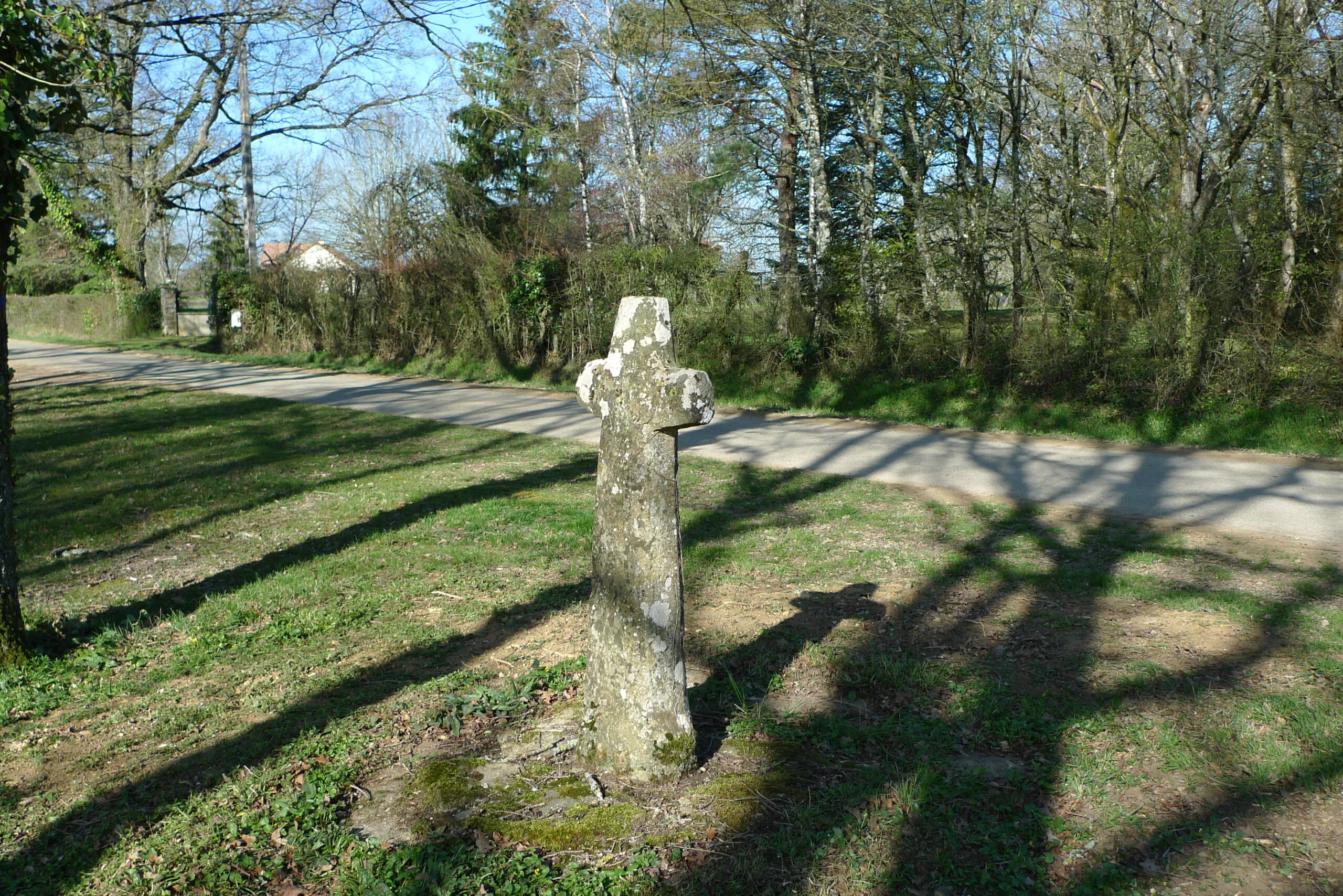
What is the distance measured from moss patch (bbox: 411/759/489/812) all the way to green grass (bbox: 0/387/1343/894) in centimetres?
24

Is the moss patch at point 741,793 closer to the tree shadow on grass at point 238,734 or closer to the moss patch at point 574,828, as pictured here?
the moss patch at point 574,828

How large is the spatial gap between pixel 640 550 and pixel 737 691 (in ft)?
3.94

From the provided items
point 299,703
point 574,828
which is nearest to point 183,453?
point 299,703

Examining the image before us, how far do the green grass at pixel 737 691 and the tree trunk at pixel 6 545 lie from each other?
0.23 meters

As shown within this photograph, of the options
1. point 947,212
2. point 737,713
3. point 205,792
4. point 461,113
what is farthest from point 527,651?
point 461,113

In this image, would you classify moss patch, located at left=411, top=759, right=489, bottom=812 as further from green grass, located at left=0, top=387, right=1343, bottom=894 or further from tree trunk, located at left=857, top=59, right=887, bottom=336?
tree trunk, located at left=857, top=59, right=887, bottom=336

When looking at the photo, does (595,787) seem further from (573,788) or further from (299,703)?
(299,703)

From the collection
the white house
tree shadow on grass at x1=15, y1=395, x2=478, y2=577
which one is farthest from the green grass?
the white house

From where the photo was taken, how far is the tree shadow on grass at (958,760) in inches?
121

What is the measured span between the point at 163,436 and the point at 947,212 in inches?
450

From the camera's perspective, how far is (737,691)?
14.1 feet

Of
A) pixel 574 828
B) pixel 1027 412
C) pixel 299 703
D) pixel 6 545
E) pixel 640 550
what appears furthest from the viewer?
pixel 1027 412

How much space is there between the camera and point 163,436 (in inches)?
471

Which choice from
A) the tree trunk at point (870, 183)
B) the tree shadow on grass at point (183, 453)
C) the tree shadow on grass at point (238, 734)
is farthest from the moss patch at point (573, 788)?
the tree trunk at point (870, 183)
